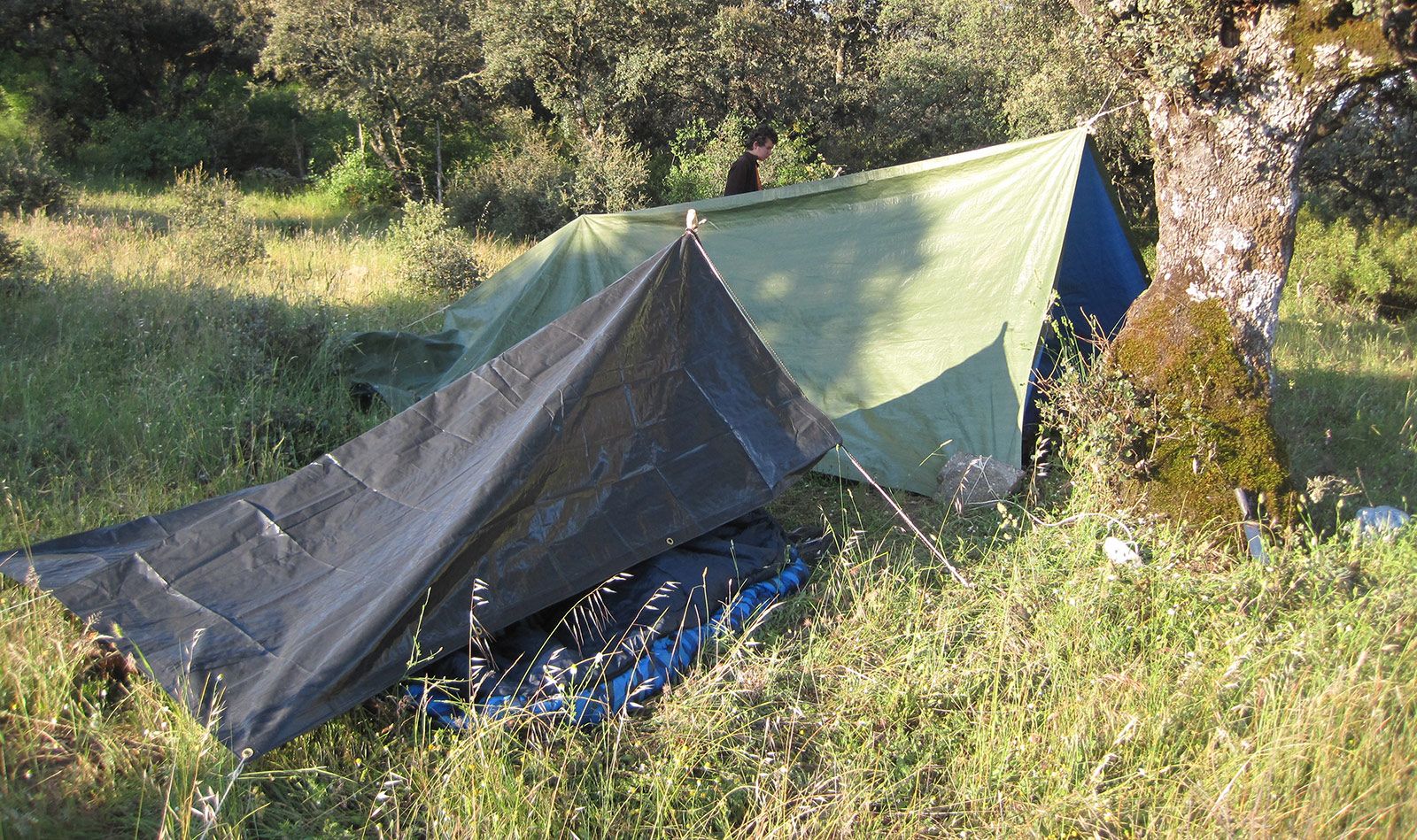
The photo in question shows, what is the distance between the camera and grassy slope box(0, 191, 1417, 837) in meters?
2.40

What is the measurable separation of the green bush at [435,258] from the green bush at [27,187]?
4265mm

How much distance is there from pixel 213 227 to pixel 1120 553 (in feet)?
27.9

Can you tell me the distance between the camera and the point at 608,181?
1363 cm

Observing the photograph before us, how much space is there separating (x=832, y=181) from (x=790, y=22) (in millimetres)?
12079

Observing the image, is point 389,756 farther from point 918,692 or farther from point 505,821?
point 918,692

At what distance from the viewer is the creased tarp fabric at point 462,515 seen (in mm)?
2676

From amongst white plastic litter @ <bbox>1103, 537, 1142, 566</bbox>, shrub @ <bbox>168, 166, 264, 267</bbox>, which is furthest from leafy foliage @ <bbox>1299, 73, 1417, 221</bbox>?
shrub @ <bbox>168, 166, 264, 267</bbox>

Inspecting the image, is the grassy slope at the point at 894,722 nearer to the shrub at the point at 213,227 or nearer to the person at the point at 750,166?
the person at the point at 750,166

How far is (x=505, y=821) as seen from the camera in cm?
233

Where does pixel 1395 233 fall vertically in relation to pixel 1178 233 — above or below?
below

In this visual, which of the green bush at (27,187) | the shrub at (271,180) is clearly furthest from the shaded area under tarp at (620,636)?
the shrub at (271,180)

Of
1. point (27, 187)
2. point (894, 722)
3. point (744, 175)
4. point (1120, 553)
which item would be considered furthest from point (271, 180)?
point (894, 722)

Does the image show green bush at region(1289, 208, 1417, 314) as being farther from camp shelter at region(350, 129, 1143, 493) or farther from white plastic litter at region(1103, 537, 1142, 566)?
white plastic litter at region(1103, 537, 1142, 566)

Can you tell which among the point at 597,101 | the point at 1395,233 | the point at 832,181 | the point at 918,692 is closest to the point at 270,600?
the point at 918,692
